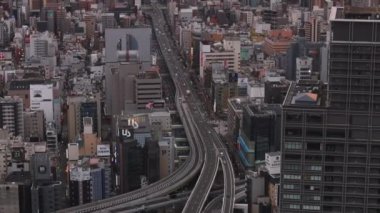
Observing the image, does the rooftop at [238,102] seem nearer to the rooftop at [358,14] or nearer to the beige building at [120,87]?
the beige building at [120,87]

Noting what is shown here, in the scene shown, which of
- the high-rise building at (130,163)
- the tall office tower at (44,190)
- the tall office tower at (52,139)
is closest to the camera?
the tall office tower at (44,190)

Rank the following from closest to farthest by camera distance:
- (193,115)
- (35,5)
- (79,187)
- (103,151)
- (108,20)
Answer: (79,187)
(103,151)
(193,115)
(108,20)
(35,5)

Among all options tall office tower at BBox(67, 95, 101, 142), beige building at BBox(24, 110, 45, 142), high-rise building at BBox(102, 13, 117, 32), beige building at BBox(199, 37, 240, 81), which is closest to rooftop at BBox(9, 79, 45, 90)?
beige building at BBox(24, 110, 45, 142)

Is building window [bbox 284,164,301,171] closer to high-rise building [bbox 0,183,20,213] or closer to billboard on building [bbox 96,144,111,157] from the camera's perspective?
high-rise building [bbox 0,183,20,213]

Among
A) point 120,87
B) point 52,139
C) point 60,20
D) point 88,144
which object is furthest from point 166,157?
point 60,20

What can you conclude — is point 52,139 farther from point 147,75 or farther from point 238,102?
point 238,102

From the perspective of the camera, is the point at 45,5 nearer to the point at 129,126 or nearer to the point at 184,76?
the point at 184,76

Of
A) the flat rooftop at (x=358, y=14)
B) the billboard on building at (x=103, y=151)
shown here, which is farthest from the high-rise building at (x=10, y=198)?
the flat rooftop at (x=358, y=14)
